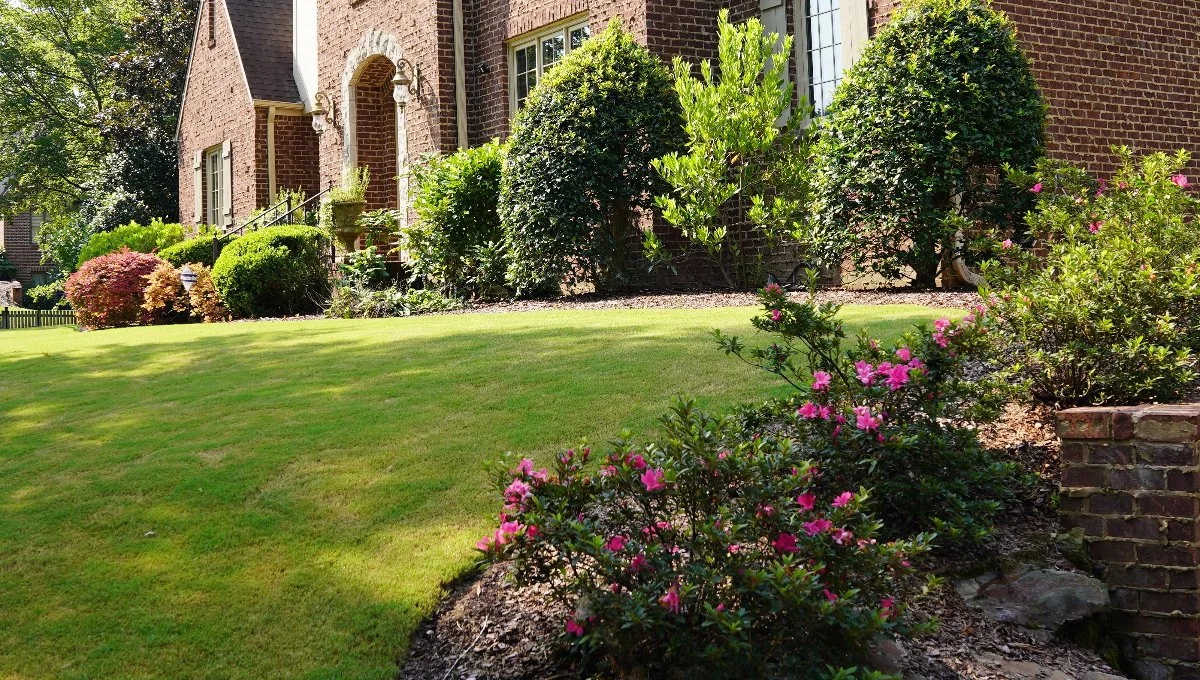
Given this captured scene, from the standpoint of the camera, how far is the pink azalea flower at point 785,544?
3.45m

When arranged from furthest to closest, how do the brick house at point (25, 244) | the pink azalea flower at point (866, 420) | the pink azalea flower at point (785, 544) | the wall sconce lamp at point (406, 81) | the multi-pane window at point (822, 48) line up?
the brick house at point (25, 244)
the wall sconce lamp at point (406, 81)
the multi-pane window at point (822, 48)
the pink azalea flower at point (866, 420)
the pink azalea flower at point (785, 544)

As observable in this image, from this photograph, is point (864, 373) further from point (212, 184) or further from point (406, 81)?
point (212, 184)

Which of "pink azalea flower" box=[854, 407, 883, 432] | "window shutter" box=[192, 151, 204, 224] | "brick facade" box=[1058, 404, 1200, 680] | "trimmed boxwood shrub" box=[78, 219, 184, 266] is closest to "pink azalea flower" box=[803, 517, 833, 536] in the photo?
"pink azalea flower" box=[854, 407, 883, 432]

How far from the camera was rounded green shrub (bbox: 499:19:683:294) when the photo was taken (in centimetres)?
1209

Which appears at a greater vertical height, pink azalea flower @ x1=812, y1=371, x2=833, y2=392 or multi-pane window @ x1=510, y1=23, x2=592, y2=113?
multi-pane window @ x1=510, y1=23, x2=592, y2=113

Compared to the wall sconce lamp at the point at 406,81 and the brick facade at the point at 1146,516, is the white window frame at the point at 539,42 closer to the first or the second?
the wall sconce lamp at the point at 406,81

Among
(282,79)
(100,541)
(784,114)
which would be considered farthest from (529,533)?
(282,79)

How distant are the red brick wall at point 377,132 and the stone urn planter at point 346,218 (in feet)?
7.57

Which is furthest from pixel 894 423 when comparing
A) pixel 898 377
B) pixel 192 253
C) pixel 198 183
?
pixel 198 183

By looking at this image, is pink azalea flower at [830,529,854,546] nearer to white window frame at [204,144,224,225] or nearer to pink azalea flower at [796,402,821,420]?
pink azalea flower at [796,402,821,420]

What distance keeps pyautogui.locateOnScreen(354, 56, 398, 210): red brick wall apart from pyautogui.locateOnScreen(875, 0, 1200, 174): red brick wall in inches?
401

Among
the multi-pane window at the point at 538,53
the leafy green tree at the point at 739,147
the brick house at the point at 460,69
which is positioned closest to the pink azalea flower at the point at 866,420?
the leafy green tree at the point at 739,147

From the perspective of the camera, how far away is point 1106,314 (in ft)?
17.4

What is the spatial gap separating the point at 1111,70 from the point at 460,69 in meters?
9.11
